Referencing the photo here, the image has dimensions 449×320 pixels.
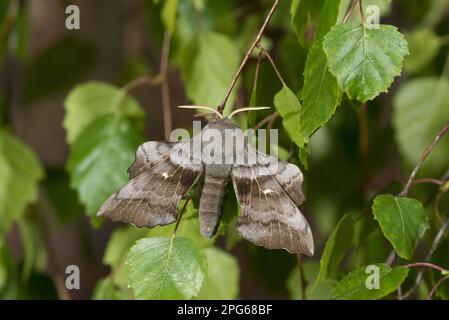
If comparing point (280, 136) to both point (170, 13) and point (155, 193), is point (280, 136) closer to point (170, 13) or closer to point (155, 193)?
point (170, 13)

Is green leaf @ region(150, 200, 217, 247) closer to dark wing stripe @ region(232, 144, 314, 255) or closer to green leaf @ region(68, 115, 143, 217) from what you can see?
dark wing stripe @ region(232, 144, 314, 255)

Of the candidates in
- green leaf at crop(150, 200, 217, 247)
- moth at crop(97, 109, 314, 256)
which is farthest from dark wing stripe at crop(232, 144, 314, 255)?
green leaf at crop(150, 200, 217, 247)

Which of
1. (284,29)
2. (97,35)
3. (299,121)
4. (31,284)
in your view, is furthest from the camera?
(97,35)

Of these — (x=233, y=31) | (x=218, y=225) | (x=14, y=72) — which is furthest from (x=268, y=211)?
(x=14, y=72)

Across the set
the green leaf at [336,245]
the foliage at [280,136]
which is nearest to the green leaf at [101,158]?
the foliage at [280,136]

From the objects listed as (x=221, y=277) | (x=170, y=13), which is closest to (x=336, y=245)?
(x=221, y=277)

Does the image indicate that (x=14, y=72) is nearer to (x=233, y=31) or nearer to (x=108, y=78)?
(x=108, y=78)
